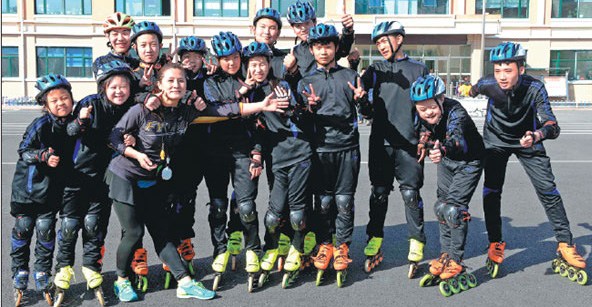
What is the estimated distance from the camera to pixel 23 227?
5.05m

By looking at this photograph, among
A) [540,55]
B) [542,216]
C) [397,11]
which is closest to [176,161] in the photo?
[542,216]

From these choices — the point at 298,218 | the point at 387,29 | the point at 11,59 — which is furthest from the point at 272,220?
the point at 11,59

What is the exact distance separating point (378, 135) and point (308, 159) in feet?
3.18

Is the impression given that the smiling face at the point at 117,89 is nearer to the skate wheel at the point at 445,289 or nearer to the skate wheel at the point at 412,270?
the skate wheel at the point at 412,270

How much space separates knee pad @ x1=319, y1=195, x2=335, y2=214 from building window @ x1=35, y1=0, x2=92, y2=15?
125 ft

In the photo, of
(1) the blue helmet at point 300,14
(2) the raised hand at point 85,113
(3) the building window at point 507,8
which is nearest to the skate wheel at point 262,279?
(2) the raised hand at point 85,113

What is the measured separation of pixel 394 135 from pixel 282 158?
1.25 metres

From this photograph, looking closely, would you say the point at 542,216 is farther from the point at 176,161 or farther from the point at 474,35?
the point at 474,35

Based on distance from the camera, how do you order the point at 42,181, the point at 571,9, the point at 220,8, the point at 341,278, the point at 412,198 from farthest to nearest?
the point at 571,9 < the point at 220,8 < the point at 412,198 < the point at 341,278 < the point at 42,181

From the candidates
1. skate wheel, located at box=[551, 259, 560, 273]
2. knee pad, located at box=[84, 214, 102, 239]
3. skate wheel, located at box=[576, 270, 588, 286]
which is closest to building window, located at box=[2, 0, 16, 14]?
knee pad, located at box=[84, 214, 102, 239]

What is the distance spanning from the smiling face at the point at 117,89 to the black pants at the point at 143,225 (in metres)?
0.71

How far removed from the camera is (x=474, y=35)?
4031cm

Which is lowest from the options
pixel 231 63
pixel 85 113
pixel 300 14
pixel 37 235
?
pixel 37 235

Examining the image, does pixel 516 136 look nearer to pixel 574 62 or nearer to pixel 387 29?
pixel 387 29
